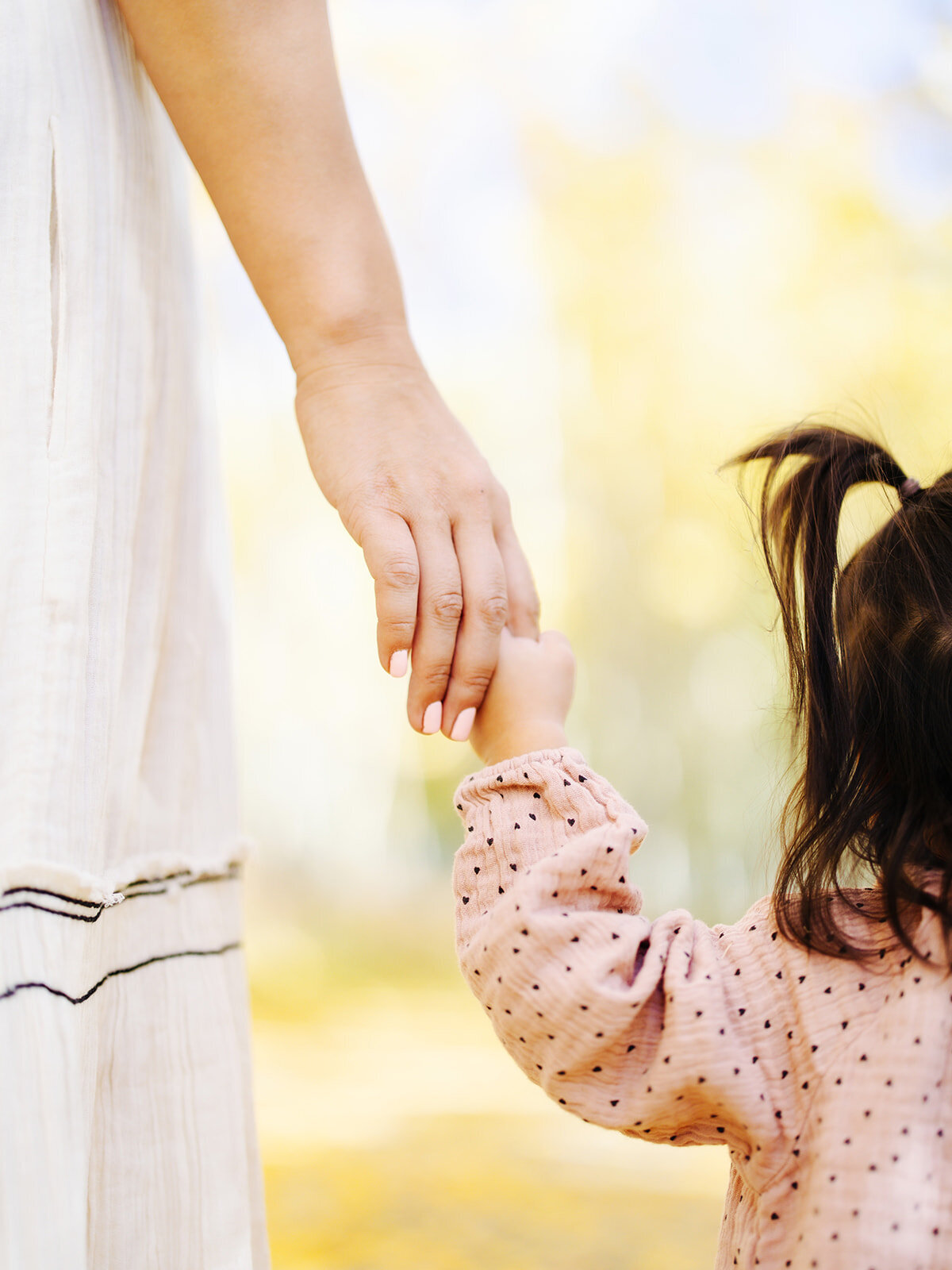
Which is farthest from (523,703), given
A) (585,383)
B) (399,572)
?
(585,383)

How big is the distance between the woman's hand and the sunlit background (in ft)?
6.23

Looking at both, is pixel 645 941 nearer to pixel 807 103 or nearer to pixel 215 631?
pixel 215 631

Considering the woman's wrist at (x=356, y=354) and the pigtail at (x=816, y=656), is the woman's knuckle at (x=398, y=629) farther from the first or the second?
the pigtail at (x=816, y=656)

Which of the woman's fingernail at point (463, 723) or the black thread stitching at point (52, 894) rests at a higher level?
the woman's fingernail at point (463, 723)

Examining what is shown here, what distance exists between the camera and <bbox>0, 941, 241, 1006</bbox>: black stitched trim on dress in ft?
1.38

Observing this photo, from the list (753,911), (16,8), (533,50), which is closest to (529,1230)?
Answer: (753,911)

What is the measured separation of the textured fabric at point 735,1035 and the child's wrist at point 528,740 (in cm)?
4

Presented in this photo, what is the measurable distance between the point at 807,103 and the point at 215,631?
2.69 m

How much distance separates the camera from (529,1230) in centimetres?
162

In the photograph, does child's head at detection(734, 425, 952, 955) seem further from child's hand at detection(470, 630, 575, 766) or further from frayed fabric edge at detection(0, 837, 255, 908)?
frayed fabric edge at detection(0, 837, 255, 908)

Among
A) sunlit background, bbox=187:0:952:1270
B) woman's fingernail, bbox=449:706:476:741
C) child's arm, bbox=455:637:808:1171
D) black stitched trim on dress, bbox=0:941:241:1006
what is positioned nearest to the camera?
black stitched trim on dress, bbox=0:941:241:1006

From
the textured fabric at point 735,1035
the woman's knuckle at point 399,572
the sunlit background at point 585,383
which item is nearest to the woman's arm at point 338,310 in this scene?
the woman's knuckle at point 399,572

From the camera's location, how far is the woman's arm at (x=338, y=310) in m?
0.54

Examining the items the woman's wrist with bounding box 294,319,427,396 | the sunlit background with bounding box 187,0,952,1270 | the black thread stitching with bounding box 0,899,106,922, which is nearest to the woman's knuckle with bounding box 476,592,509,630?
the woman's wrist with bounding box 294,319,427,396
